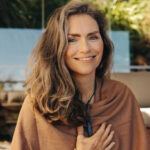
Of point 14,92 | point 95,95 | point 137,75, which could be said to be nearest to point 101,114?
point 95,95

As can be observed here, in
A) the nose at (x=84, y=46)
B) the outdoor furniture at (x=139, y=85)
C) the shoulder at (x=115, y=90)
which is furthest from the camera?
the outdoor furniture at (x=139, y=85)

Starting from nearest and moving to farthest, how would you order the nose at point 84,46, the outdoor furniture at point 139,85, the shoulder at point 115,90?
the nose at point 84,46, the shoulder at point 115,90, the outdoor furniture at point 139,85

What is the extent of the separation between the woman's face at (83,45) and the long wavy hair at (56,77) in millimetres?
20

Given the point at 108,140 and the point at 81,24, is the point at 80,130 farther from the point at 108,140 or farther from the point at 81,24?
the point at 81,24

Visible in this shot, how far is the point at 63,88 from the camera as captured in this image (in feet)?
6.33

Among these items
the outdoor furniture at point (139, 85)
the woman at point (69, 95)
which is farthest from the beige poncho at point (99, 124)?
the outdoor furniture at point (139, 85)

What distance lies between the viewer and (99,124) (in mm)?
1961

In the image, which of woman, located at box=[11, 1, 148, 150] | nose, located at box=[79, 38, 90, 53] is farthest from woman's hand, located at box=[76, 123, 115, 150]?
nose, located at box=[79, 38, 90, 53]

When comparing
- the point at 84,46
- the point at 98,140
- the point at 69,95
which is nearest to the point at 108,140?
the point at 98,140

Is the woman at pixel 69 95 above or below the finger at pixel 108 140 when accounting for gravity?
above

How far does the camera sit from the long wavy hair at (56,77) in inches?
75.3

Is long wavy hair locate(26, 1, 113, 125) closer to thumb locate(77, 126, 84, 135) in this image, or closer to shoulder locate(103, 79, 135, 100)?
thumb locate(77, 126, 84, 135)

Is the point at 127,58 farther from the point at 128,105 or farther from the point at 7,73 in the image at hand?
the point at 128,105

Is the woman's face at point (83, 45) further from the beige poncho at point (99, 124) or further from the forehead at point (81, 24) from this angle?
the beige poncho at point (99, 124)
